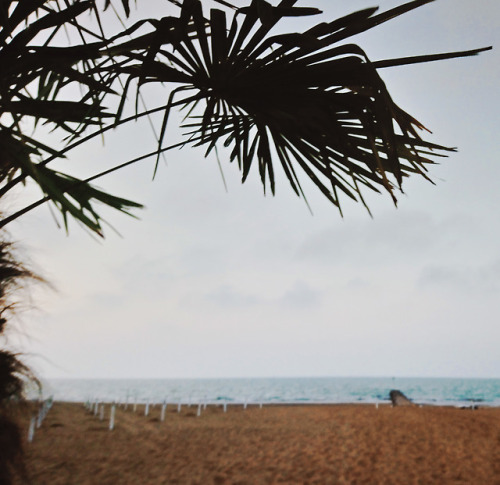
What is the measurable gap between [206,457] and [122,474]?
6.54 ft

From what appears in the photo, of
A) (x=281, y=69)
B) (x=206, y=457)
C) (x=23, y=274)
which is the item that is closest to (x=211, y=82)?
(x=281, y=69)

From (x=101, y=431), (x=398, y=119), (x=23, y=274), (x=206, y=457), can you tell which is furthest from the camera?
(x=101, y=431)

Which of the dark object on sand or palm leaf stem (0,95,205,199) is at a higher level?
the dark object on sand

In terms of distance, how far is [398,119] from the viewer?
1.46 m

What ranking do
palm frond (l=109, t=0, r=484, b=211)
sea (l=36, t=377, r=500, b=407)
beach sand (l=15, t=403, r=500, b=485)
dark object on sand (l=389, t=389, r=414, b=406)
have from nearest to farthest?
palm frond (l=109, t=0, r=484, b=211) → beach sand (l=15, t=403, r=500, b=485) → dark object on sand (l=389, t=389, r=414, b=406) → sea (l=36, t=377, r=500, b=407)

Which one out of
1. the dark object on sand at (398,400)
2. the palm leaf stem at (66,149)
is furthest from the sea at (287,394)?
the palm leaf stem at (66,149)

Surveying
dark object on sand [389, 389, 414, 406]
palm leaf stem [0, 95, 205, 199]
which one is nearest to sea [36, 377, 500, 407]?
dark object on sand [389, 389, 414, 406]

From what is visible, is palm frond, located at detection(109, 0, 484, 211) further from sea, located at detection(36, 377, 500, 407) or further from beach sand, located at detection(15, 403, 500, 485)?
beach sand, located at detection(15, 403, 500, 485)

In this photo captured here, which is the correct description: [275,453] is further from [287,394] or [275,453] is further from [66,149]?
[287,394]

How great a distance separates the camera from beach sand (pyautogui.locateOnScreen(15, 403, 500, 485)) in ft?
22.1

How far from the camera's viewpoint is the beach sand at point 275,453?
6734 millimetres

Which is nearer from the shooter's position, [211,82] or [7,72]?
[7,72]

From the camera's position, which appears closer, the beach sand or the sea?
the beach sand

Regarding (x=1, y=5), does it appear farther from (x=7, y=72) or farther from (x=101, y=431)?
(x=101, y=431)
